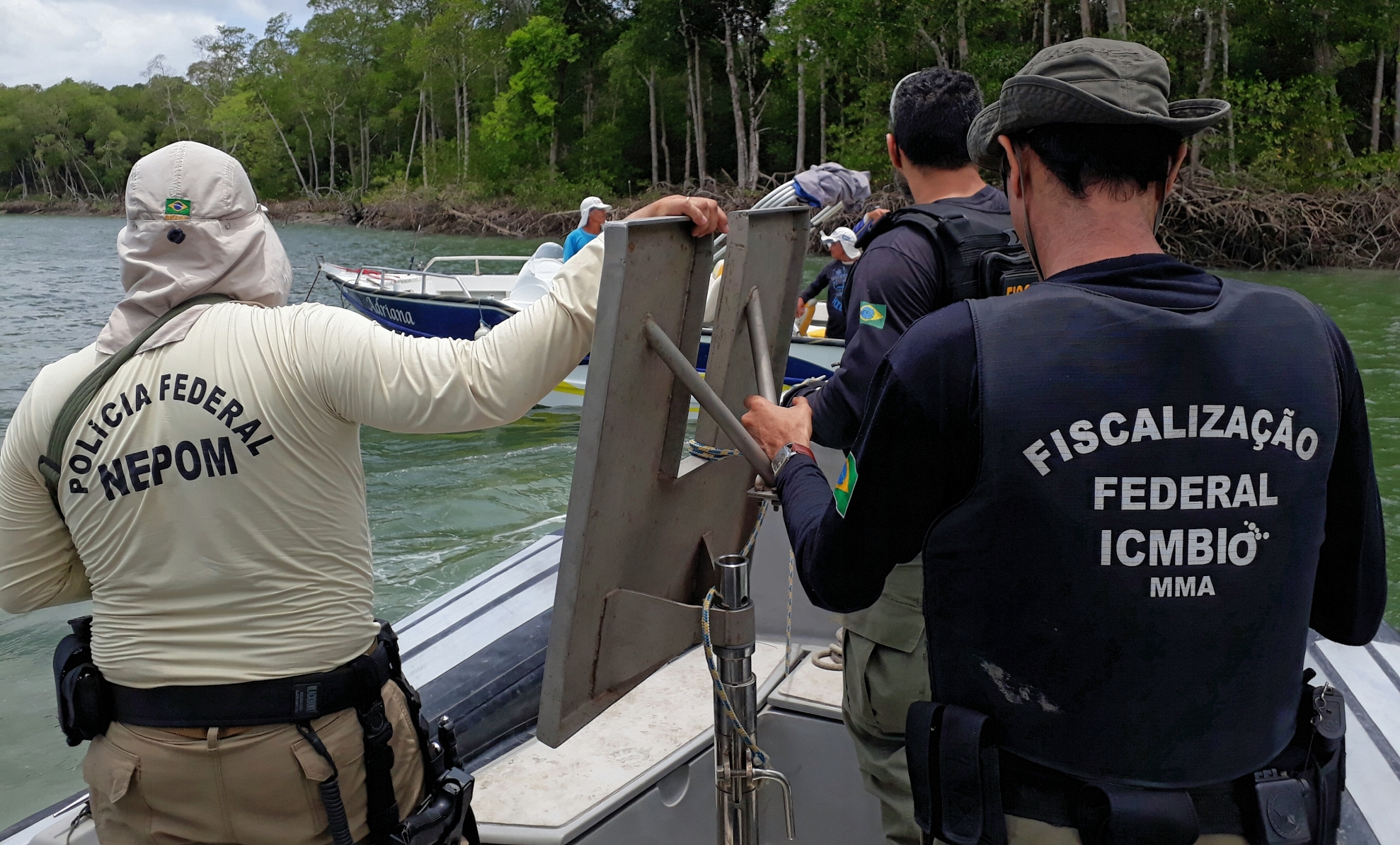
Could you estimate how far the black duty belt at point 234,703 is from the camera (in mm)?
1548

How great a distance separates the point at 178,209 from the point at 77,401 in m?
0.32

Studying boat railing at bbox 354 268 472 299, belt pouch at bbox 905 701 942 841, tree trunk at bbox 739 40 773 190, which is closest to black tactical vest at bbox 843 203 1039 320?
belt pouch at bbox 905 701 942 841

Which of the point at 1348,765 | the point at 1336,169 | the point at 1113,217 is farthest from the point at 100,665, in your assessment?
the point at 1336,169

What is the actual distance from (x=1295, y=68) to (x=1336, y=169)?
222 inches

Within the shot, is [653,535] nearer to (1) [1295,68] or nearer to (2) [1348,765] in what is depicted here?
(2) [1348,765]

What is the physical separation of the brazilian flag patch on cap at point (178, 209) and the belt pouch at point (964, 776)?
1.28 meters

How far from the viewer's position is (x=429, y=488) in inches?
360

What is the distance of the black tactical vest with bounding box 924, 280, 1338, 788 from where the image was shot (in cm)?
113

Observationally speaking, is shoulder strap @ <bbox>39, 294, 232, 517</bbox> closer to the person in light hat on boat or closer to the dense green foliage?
the person in light hat on boat

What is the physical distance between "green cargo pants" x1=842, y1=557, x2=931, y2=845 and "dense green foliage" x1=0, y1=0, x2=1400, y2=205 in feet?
83.1

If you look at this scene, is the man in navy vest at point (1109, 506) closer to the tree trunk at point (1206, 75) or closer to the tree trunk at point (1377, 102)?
the tree trunk at point (1206, 75)

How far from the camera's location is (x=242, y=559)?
1556 mm

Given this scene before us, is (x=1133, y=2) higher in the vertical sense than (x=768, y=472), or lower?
higher

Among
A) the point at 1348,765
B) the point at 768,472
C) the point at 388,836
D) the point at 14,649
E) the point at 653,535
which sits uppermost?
the point at 768,472
